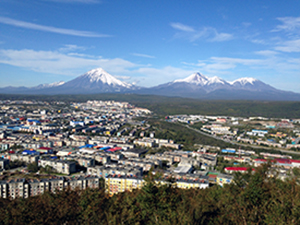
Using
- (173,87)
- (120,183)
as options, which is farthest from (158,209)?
(173,87)

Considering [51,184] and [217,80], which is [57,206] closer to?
[51,184]

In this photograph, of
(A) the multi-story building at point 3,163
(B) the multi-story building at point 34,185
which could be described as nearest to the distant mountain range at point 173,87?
(A) the multi-story building at point 3,163

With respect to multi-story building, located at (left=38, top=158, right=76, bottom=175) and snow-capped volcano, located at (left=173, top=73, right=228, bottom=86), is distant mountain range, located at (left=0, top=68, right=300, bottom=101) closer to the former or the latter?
snow-capped volcano, located at (left=173, top=73, right=228, bottom=86)

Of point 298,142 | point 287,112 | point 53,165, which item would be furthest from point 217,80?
point 53,165

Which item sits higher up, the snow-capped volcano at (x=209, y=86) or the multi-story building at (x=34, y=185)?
the snow-capped volcano at (x=209, y=86)

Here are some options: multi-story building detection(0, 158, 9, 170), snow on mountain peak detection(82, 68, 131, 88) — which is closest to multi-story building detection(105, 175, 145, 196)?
multi-story building detection(0, 158, 9, 170)

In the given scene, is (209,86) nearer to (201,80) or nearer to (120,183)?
(201,80)

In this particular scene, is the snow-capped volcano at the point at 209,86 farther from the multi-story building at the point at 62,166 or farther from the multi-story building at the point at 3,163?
the multi-story building at the point at 3,163
